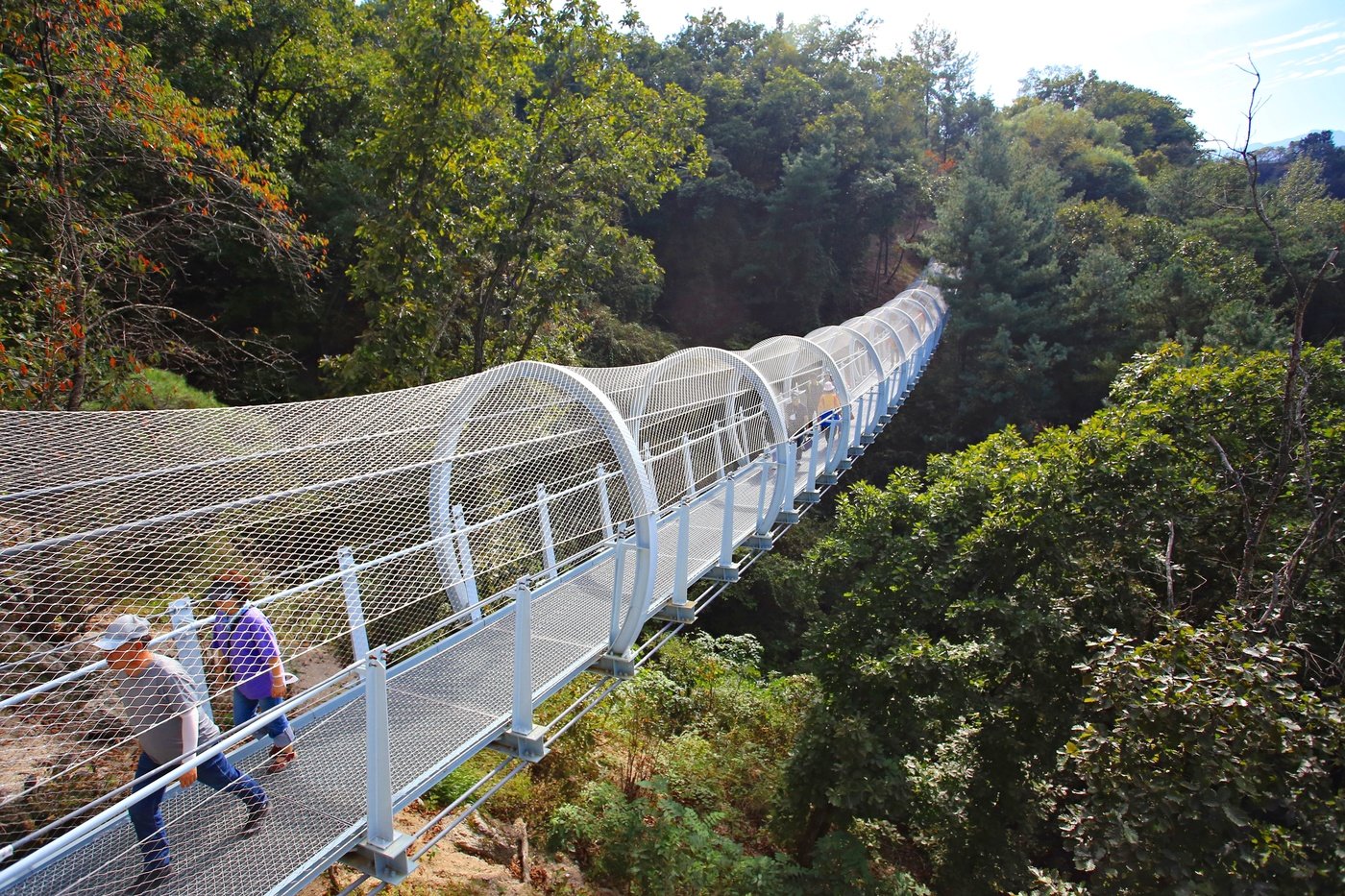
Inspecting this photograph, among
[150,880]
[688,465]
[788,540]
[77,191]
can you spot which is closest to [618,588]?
[150,880]

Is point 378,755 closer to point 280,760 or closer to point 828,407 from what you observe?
point 280,760

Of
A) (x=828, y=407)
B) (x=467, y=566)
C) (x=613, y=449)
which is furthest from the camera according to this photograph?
(x=828, y=407)

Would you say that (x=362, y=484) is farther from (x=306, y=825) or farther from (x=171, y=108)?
(x=171, y=108)

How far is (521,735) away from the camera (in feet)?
9.66

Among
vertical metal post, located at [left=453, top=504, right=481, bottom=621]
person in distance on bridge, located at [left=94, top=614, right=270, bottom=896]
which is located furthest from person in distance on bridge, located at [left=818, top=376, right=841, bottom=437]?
person in distance on bridge, located at [left=94, top=614, right=270, bottom=896]

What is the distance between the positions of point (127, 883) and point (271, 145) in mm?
11343

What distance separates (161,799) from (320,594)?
1.00 m

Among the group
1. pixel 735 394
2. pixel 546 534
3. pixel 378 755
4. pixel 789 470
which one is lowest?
pixel 789 470

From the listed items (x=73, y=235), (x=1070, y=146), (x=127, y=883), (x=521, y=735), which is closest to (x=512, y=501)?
(x=521, y=735)

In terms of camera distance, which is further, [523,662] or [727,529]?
[727,529]

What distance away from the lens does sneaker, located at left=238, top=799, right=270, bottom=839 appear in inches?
90.7

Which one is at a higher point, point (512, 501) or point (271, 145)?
point (271, 145)

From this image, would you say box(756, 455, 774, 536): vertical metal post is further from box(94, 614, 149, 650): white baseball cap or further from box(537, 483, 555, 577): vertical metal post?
box(94, 614, 149, 650): white baseball cap

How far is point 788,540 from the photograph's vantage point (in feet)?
50.4
